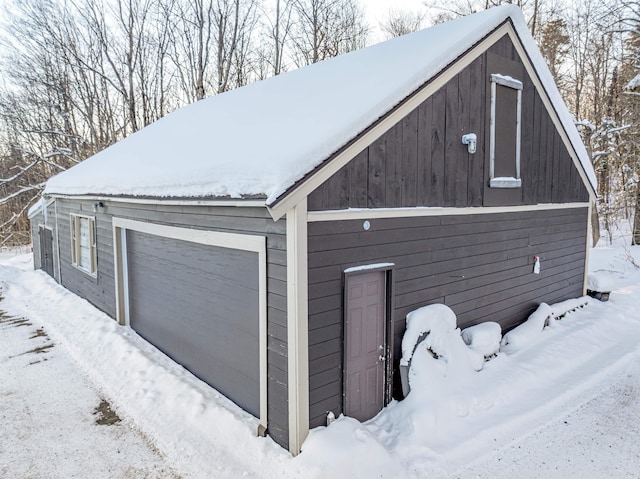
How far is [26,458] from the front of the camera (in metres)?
4.37

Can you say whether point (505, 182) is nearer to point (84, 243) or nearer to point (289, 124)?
point (289, 124)

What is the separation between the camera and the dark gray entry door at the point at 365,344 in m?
4.58

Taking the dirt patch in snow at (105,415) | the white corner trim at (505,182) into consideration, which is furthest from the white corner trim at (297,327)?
the white corner trim at (505,182)

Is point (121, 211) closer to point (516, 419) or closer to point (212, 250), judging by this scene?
point (212, 250)

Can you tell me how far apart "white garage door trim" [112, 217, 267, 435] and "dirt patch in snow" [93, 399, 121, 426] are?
6.32ft

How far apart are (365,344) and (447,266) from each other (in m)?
1.84

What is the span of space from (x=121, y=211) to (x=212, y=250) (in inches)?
135

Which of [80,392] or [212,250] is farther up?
[212,250]

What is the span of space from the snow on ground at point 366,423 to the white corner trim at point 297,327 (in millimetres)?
200

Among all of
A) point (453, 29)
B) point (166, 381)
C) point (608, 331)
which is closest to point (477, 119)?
point (453, 29)

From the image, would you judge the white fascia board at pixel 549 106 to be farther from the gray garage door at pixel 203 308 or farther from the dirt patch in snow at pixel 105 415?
the dirt patch in snow at pixel 105 415

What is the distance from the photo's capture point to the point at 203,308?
5.68 metres

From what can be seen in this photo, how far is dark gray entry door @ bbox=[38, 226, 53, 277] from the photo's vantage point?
41.4 feet

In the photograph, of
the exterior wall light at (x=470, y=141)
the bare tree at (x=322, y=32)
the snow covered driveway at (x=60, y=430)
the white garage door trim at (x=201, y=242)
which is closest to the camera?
the snow covered driveway at (x=60, y=430)
